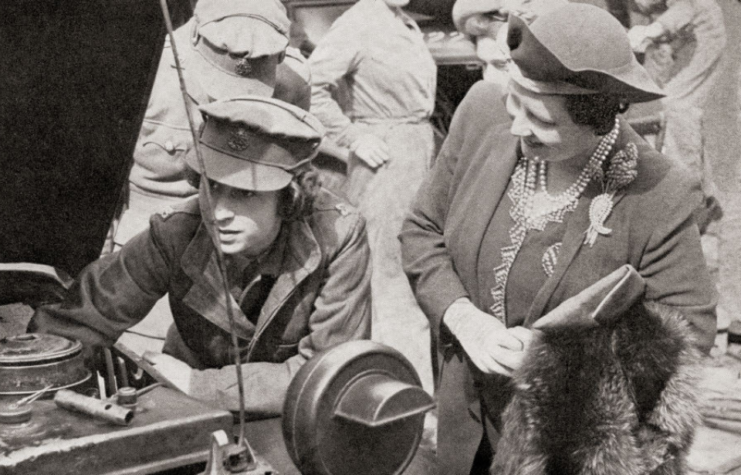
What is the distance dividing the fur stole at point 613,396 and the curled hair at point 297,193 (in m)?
0.72

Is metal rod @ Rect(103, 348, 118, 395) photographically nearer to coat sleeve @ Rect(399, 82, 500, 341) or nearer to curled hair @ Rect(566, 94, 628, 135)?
coat sleeve @ Rect(399, 82, 500, 341)

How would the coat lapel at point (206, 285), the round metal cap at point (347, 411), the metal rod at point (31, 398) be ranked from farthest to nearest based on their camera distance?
the coat lapel at point (206, 285) → the metal rod at point (31, 398) → the round metal cap at point (347, 411)

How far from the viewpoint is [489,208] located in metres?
2.43

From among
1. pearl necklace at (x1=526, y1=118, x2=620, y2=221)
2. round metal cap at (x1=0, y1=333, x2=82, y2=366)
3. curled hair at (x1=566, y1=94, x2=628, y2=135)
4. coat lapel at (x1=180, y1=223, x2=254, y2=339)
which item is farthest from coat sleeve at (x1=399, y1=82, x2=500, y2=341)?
round metal cap at (x1=0, y1=333, x2=82, y2=366)

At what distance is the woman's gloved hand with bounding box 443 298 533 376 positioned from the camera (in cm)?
225

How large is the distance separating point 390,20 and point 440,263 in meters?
2.50

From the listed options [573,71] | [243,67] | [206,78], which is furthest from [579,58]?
[206,78]

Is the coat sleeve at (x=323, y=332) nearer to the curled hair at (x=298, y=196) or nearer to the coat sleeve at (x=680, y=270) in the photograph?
the curled hair at (x=298, y=196)

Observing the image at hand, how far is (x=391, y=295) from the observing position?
4762 mm

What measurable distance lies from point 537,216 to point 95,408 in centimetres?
120

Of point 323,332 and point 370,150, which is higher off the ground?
point 323,332

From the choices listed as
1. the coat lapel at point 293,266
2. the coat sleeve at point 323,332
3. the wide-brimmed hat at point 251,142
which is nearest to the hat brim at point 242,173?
the wide-brimmed hat at point 251,142

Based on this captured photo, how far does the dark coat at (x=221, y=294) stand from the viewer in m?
2.42

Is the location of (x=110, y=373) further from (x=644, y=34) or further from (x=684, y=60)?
(x=684, y=60)
